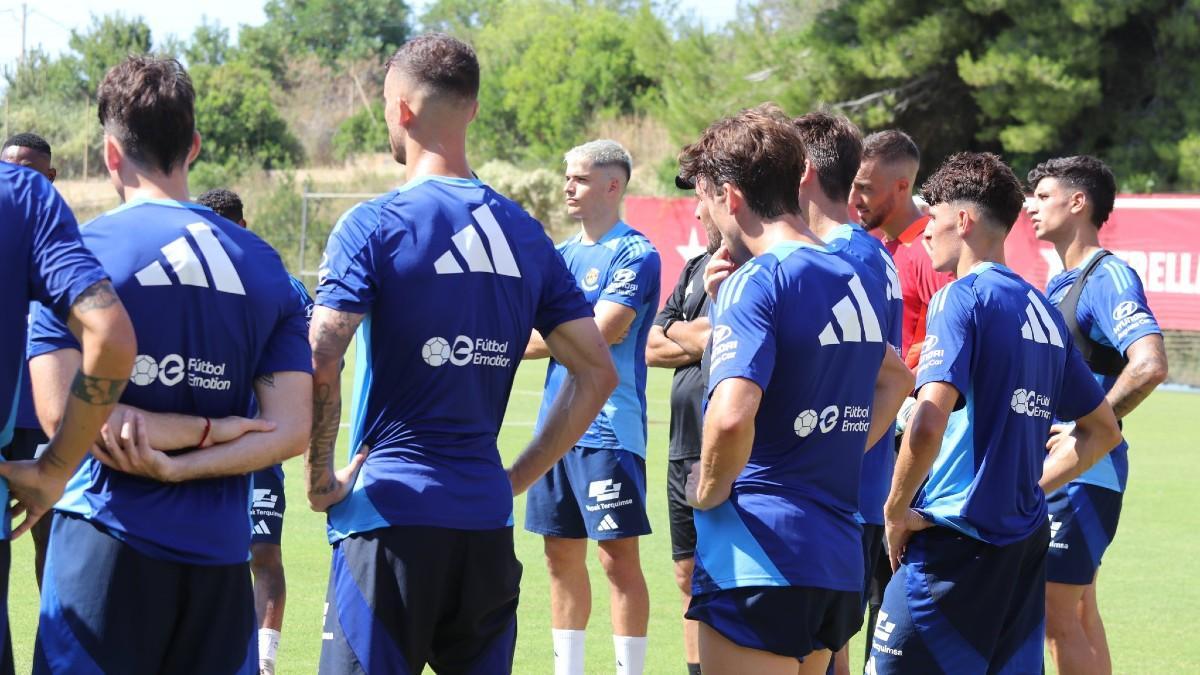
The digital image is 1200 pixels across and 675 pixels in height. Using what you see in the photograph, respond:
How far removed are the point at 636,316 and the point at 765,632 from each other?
125 inches

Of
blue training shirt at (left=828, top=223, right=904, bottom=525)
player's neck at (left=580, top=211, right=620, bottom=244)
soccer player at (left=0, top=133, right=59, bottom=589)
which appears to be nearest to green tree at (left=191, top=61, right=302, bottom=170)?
soccer player at (left=0, top=133, right=59, bottom=589)

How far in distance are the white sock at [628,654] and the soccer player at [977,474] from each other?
1.80 meters

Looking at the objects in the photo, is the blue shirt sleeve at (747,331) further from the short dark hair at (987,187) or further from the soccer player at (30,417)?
the soccer player at (30,417)

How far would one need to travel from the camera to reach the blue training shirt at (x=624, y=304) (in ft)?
22.8

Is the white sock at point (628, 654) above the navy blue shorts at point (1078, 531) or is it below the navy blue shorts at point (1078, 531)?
below

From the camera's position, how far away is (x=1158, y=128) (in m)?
31.1

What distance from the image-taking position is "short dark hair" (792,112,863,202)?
16.2 feet

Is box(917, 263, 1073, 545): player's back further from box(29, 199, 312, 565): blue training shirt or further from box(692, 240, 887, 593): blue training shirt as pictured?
box(29, 199, 312, 565): blue training shirt

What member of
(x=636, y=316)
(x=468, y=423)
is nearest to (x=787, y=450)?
(x=468, y=423)

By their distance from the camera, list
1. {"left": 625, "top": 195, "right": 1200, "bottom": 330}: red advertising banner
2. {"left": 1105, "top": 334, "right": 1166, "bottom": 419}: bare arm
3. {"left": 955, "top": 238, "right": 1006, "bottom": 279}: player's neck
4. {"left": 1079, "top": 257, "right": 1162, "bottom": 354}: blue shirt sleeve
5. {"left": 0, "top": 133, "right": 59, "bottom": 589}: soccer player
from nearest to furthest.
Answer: {"left": 955, "top": 238, "right": 1006, "bottom": 279}: player's neck < {"left": 0, "top": 133, "right": 59, "bottom": 589}: soccer player < {"left": 1105, "top": 334, "right": 1166, "bottom": 419}: bare arm < {"left": 1079, "top": 257, "right": 1162, "bottom": 354}: blue shirt sleeve < {"left": 625, "top": 195, "right": 1200, "bottom": 330}: red advertising banner

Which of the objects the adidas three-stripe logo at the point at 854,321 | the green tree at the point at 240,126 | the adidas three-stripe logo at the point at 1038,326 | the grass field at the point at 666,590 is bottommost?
the grass field at the point at 666,590

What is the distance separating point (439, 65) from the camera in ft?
13.4

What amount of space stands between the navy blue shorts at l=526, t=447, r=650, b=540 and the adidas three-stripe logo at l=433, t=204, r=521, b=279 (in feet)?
9.52

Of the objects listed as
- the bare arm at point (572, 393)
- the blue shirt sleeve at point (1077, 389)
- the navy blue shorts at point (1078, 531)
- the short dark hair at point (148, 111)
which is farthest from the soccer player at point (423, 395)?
the navy blue shorts at point (1078, 531)
